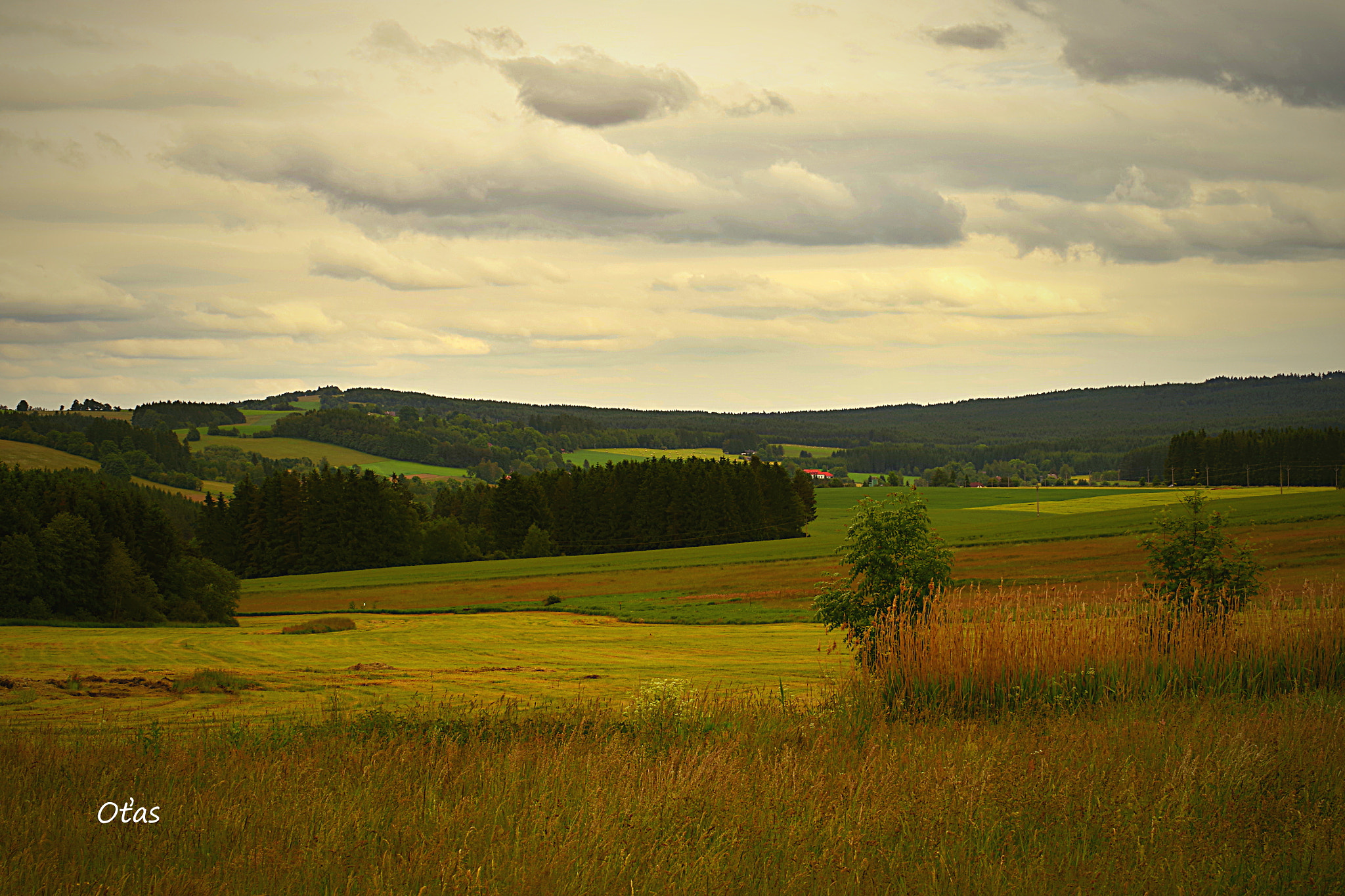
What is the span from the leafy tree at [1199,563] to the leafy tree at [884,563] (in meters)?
3.28

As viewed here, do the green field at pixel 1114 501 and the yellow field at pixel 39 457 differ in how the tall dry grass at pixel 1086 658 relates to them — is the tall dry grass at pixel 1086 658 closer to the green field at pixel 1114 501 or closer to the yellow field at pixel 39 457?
the green field at pixel 1114 501

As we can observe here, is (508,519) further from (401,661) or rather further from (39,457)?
(39,457)

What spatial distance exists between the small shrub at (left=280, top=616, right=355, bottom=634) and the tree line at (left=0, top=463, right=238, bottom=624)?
1903 centimetres

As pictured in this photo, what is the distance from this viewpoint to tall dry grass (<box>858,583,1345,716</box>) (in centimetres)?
1095

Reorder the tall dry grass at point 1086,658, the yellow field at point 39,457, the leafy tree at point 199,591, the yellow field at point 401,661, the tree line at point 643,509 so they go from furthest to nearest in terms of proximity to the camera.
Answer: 1. the yellow field at point 39,457
2. the tree line at point 643,509
3. the leafy tree at point 199,591
4. the yellow field at point 401,661
5. the tall dry grass at point 1086,658

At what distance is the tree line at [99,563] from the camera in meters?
59.1

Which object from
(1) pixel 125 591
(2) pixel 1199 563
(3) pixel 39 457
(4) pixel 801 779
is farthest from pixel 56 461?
(4) pixel 801 779

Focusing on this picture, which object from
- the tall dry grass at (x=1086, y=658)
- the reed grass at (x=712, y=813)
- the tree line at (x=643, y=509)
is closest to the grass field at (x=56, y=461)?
the tree line at (x=643, y=509)

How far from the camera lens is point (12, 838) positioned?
561 centimetres

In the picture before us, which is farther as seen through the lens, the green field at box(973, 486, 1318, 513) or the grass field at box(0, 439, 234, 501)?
the grass field at box(0, 439, 234, 501)

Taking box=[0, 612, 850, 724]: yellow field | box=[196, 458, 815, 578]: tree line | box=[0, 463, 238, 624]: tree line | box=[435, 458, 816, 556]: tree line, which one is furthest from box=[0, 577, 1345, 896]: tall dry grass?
box=[196, 458, 815, 578]: tree line

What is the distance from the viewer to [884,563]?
55.0 feet

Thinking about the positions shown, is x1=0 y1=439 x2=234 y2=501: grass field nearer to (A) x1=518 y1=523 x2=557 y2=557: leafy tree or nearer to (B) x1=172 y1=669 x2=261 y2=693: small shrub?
(A) x1=518 y1=523 x2=557 y2=557: leafy tree

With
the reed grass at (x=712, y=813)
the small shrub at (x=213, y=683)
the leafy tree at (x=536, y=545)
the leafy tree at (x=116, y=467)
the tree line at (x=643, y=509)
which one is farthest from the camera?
the leafy tree at (x=116, y=467)
